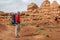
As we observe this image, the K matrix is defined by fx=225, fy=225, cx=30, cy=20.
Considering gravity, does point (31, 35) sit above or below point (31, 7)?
below

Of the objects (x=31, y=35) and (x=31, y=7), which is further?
(x=31, y=7)

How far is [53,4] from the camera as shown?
55.9 m

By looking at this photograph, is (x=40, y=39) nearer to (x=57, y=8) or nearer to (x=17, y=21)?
(x=17, y=21)

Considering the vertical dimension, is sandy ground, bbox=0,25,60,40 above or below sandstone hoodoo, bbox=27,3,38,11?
below

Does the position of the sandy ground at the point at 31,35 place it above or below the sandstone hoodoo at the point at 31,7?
below

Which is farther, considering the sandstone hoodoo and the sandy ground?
the sandstone hoodoo

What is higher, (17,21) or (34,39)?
(17,21)

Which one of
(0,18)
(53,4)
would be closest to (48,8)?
(53,4)

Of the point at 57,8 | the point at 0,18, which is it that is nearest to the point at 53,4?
the point at 57,8

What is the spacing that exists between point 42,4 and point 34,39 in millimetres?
44503

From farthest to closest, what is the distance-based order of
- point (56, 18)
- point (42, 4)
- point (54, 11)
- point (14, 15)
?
point (42, 4) < point (54, 11) < point (56, 18) < point (14, 15)

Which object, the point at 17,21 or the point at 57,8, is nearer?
the point at 17,21

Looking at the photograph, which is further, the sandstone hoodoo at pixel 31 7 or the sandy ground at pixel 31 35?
the sandstone hoodoo at pixel 31 7

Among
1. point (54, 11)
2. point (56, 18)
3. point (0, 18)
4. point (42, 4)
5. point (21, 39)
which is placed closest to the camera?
point (21, 39)
